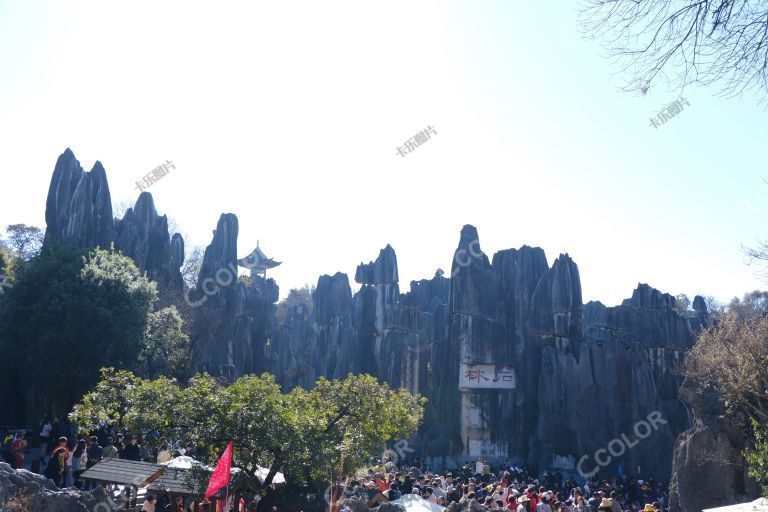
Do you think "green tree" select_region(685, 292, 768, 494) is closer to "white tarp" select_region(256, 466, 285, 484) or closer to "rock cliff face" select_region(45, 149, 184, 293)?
"white tarp" select_region(256, 466, 285, 484)

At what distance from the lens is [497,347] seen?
37.4 meters

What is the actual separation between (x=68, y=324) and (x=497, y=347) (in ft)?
79.2

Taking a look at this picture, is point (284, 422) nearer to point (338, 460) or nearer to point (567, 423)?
point (338, 460)

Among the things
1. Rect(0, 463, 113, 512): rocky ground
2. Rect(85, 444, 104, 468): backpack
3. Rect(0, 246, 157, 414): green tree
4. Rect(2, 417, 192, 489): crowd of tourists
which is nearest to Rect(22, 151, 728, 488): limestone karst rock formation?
Rect(0, 246, 157, 414): green tree

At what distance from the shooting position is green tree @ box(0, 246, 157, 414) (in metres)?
21.6

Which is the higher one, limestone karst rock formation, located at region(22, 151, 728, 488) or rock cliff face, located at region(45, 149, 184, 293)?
rock cliff face, located at region(45, 149, 184, 293)

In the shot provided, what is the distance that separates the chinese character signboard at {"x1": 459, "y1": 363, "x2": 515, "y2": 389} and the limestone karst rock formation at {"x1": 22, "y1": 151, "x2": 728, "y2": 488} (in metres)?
0.06

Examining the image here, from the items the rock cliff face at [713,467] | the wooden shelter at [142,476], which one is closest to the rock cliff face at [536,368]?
the rock cliff face at [713,467]

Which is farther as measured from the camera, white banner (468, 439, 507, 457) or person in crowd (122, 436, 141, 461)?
white banner (468, 439, 507, 457)

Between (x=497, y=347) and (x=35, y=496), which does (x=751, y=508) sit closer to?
(x=35, y=496)

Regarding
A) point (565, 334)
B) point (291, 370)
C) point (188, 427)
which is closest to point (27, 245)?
point (291, 370)

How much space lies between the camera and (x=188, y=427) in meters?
11.7

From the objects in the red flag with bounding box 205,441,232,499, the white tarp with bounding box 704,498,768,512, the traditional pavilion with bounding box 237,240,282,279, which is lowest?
the white tarp with bounding box 704,498,768,512

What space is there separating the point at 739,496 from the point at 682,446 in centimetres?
182
